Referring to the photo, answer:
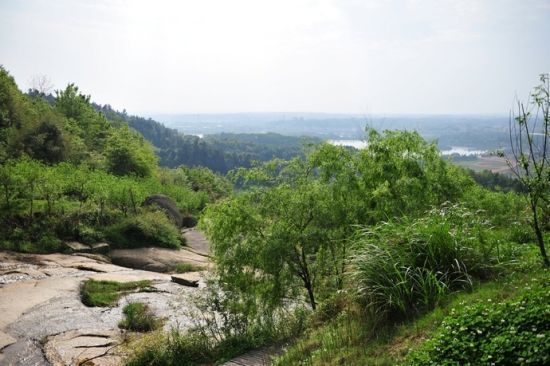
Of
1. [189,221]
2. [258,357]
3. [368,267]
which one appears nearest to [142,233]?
[189,221]

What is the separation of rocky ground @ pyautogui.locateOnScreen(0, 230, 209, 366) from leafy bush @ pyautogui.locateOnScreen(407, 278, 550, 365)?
5.84 meters

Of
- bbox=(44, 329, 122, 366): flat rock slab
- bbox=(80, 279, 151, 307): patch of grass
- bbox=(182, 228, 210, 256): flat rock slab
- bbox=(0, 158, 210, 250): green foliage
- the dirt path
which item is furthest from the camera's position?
bbox=(182, 228, 210, 256): flat rock slab

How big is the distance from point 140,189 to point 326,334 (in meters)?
20.9

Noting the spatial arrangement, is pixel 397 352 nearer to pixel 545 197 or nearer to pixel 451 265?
pixel 451 265

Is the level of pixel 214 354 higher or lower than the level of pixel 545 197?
lower

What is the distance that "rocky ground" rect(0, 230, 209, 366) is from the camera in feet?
34.8

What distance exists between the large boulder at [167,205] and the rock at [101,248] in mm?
6152

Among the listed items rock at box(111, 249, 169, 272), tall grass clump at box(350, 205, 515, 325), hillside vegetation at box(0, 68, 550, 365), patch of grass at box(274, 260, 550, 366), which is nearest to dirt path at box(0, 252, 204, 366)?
hillside vegetation at box(0, 68, 550, 365)

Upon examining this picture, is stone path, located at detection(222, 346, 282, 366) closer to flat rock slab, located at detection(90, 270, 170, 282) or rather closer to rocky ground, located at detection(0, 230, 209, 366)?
rocky ground, located at detection(0, 230, 209, 366)

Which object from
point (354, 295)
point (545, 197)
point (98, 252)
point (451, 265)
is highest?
point (545, 197)

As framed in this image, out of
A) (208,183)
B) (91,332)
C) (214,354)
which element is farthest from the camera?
(208,183)

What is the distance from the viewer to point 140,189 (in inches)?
1017

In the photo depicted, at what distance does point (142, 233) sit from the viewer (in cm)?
2225

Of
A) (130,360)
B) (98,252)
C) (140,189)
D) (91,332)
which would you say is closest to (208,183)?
(140,189)
